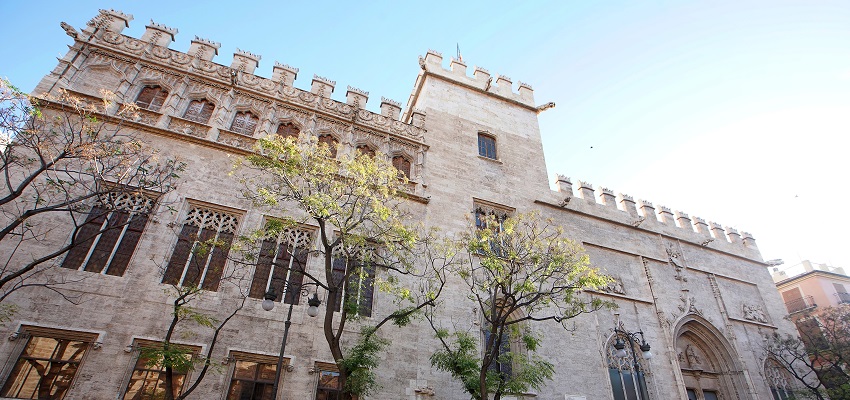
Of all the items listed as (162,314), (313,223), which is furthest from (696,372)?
(162,314)

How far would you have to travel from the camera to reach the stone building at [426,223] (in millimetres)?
10023

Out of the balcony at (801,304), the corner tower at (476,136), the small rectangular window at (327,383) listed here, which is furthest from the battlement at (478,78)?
the balcony at (801,304)

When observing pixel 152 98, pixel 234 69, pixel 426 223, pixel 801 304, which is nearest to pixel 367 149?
pixel 426 223

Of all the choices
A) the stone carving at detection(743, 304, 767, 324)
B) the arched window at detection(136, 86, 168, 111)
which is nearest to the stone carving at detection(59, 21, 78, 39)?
the arched window at detection(136, 86, 168, 111)

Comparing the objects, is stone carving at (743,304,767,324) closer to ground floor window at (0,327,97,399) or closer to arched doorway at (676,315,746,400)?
arched doorway at (676,315,746,400)

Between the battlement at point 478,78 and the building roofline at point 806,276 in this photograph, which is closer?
the battlement at point 478,78

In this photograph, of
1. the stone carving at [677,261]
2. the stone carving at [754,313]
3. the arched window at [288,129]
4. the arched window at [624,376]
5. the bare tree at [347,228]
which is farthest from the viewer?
the stone carving at [754,313]

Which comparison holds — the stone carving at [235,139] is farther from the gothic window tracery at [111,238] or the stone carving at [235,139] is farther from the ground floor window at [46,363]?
the ground floor window at [46,363]

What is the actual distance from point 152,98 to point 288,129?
4213 mm

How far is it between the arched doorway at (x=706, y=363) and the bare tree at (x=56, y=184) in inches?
758

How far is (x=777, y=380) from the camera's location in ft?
59.5

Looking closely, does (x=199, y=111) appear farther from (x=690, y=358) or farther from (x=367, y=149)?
(x=690, y=358)

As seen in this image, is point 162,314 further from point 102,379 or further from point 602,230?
point 602,230

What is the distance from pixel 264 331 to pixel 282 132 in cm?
699
